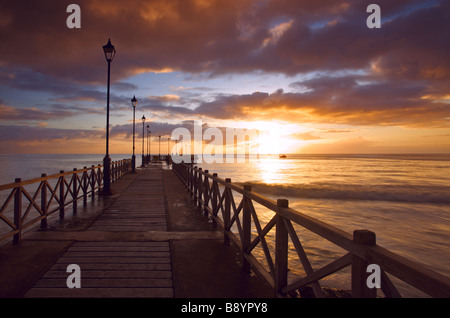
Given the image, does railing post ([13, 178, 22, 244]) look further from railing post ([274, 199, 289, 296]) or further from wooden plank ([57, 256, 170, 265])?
railing post ([274, 199, 289, 296])

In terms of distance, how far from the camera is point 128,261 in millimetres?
4598

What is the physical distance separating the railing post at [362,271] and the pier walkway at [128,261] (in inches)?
77.0

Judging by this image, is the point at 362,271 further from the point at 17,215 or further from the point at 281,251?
the point at 17,215

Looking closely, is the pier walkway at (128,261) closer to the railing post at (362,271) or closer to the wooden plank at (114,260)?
the wooden plank at (114,260)

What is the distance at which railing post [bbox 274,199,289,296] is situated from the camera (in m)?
3.11

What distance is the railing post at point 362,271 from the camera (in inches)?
71.9

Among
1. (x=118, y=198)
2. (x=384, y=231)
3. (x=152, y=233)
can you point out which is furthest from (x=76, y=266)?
(x=384, y=231)

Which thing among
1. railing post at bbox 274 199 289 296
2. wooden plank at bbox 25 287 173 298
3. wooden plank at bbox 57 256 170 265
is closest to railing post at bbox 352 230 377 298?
railing post at bbox 274 199 289 296

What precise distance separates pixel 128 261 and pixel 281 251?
2827 mm

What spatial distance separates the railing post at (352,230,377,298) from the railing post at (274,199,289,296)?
3.92ft
